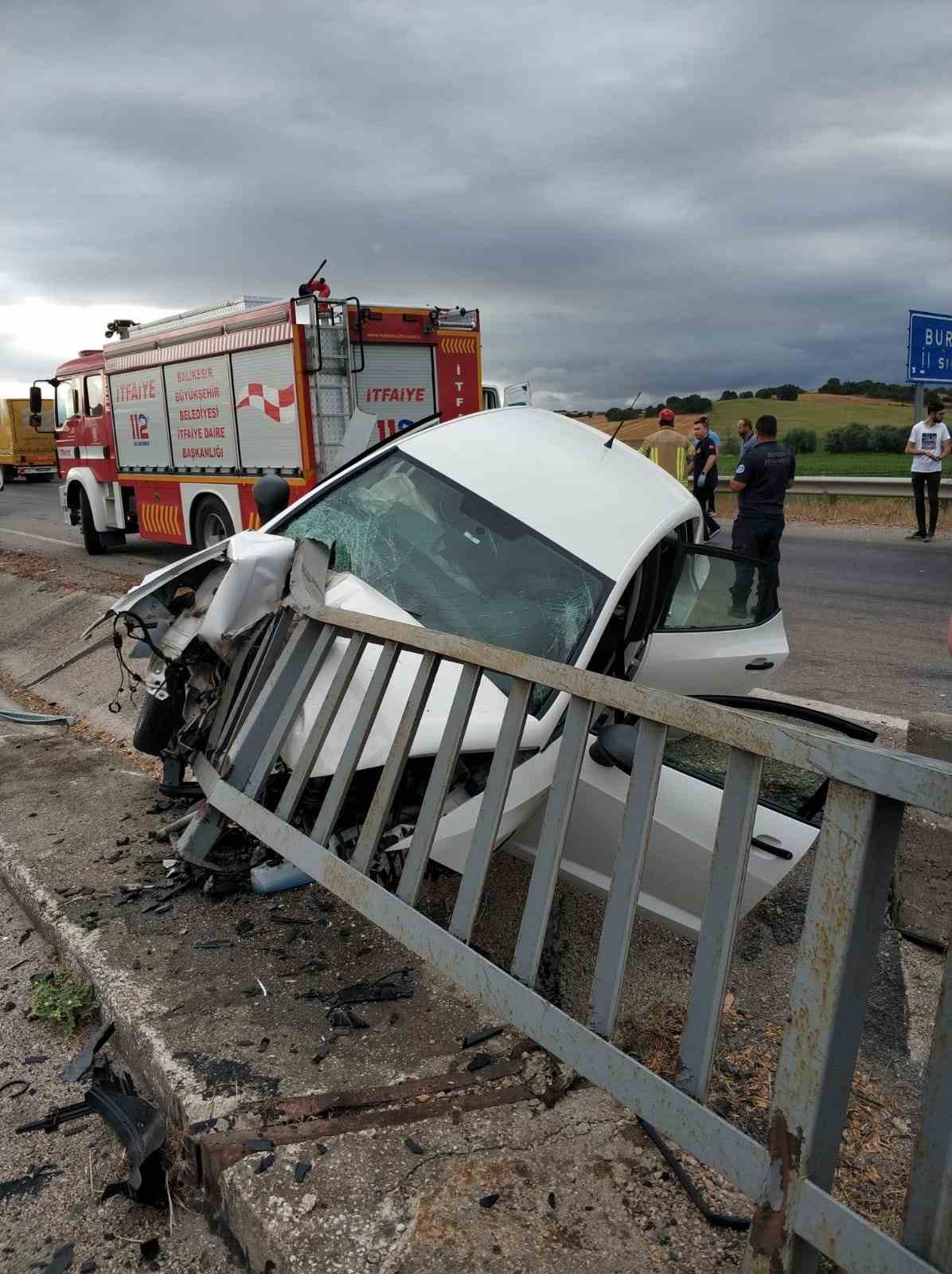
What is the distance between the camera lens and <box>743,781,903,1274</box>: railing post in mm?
1535

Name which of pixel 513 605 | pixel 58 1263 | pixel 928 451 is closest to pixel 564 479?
pixel 513 605

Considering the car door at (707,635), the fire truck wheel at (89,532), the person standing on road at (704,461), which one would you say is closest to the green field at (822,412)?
the person standing on road at (704,461)

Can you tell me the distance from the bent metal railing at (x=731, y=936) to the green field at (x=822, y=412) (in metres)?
36.1

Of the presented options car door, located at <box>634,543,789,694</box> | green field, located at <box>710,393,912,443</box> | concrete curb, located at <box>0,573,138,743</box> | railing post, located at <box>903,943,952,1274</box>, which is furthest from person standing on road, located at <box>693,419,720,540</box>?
green field, located at <box>710,393,912,443</box>

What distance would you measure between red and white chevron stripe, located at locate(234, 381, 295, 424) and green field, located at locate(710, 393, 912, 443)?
92.1 feet

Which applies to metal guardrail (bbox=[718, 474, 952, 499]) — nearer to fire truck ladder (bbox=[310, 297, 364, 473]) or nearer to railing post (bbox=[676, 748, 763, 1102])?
fire truck ladder (bbox=[310, 297, 364, 473])

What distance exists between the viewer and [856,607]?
31.0 feet

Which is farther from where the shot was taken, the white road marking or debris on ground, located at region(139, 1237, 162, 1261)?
the white road marking

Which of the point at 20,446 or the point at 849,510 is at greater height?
the point at 20,446

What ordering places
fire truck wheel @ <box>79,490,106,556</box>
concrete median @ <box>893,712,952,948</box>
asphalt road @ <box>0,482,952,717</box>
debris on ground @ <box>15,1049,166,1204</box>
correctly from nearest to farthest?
1. debris on ground @ <box>15,1049,166,1204</box>
2. concrete median @ <box>893,712,952,948</box>
3. asphalt road @ <box>0,482,952,717</box>
4. fire truck wheel @ <box>79,490,106,556</box>

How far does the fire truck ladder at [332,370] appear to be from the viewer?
10.4 m

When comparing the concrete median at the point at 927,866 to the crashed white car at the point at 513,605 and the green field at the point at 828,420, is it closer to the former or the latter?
the crashed white car at the point at 513,605

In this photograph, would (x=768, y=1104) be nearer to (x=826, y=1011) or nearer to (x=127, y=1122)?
(x=826, y=1011)

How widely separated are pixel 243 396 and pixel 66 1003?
930 centimetres
